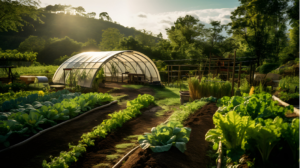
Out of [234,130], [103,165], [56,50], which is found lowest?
[103,165]

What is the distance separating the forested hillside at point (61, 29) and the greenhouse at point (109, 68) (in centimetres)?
3526

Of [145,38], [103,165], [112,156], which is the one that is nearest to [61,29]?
[145,38]

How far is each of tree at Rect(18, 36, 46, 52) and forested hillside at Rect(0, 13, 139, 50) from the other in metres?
10.1

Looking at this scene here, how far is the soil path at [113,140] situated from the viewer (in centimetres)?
270

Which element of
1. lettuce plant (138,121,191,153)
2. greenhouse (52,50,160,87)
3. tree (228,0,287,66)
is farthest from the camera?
tree (228,0,287,66)

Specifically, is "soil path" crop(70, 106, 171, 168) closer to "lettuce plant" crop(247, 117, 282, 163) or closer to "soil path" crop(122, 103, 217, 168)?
"soil path" crop(122, 103, 217, 168)

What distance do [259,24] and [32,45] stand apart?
119 feet

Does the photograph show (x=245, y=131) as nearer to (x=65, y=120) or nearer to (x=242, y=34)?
(x=65, y=120)

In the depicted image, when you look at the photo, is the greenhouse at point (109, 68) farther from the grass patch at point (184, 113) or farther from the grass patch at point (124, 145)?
the grass patch at point (124, 145)

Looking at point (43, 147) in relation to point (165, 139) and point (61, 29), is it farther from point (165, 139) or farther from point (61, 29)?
point (61, 29)

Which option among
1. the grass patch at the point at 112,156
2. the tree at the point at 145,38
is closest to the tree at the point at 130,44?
the tree at the point at 145,38

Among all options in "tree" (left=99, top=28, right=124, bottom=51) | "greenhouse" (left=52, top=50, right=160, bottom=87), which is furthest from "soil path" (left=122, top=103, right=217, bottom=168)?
"tree" (left=99, top=28, right=124, bottom=51)

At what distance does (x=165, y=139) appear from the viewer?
2393 mm

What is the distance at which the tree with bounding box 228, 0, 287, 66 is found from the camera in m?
20.2
